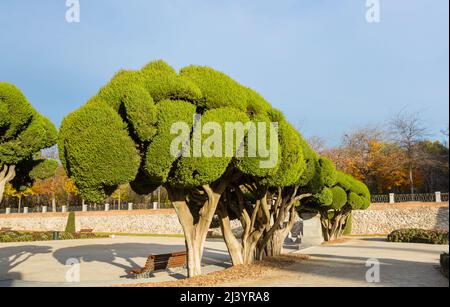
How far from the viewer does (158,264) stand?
12539 mm

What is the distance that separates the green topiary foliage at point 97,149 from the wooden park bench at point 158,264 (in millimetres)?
4215

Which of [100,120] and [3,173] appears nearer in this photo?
[100,120]

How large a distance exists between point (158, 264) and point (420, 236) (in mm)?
17547

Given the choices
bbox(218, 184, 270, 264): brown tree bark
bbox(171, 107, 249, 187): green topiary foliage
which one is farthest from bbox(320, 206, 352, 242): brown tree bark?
bbox(171, 107, 249, 187): green topiary foliage

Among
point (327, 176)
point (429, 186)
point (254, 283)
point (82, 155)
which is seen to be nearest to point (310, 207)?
point (327, 176)

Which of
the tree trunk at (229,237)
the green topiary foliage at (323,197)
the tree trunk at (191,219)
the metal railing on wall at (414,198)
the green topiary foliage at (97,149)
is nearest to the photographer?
the green topiary foliage at (97,149)

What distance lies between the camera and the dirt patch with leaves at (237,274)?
9312 mm

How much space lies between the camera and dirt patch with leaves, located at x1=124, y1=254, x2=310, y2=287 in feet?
30.6

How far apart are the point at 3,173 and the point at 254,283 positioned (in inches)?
358

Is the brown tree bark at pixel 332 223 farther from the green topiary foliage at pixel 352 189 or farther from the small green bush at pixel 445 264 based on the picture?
the small green bush at pixel 445 264

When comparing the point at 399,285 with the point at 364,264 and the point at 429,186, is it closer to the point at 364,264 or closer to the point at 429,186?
the point at 364,264

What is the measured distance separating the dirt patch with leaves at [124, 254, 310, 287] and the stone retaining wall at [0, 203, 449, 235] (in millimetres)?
22003

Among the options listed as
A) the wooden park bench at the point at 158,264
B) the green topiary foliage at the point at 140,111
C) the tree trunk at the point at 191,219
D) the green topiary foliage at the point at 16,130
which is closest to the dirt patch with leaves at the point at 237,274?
the tree trunk at the point at 191,219
